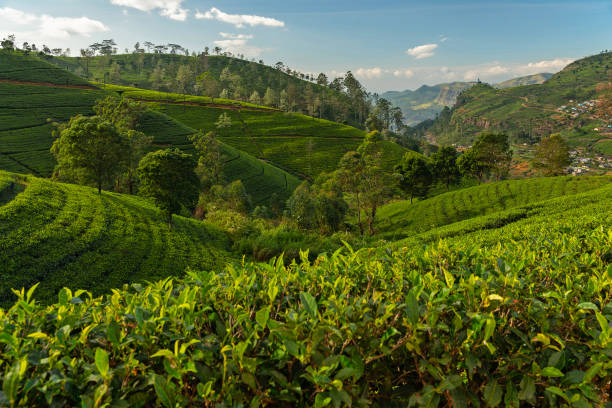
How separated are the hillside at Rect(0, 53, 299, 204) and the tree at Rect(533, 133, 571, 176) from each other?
4708 cm

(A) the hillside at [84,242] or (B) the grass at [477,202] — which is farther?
(B) the grass at [477,202]

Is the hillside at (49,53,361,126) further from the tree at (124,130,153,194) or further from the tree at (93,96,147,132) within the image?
the tree at (124,130,153,194)

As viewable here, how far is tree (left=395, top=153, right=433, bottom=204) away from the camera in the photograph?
43.5 m

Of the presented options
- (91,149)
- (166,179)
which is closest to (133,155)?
(91,149)

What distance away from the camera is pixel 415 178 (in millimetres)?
43594

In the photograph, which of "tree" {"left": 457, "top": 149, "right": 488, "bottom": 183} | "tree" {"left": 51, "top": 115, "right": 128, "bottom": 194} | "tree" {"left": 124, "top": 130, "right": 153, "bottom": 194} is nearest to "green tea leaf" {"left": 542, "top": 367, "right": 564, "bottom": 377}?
"tree" {"left": 51, "top": 115, "right": 128, "bottom": 194}

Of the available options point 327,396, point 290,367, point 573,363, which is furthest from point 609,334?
point 290,367

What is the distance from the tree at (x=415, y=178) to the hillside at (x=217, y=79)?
76.8 meters

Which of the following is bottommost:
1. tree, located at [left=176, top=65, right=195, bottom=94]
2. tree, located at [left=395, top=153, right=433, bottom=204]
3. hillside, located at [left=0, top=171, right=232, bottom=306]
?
hillside, located at [left=0, top=171, right=232, bottom=306]

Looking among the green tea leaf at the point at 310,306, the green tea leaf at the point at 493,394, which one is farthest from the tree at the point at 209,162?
the green tea leaf at the point at 493,394

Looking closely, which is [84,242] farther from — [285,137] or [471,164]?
Result: [285,137]

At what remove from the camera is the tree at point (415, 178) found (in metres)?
43.5

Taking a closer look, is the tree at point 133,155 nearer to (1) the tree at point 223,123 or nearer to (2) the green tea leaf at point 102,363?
(1) the tree at point 223,123

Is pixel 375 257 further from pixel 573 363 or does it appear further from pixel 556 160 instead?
pixel 556 160
